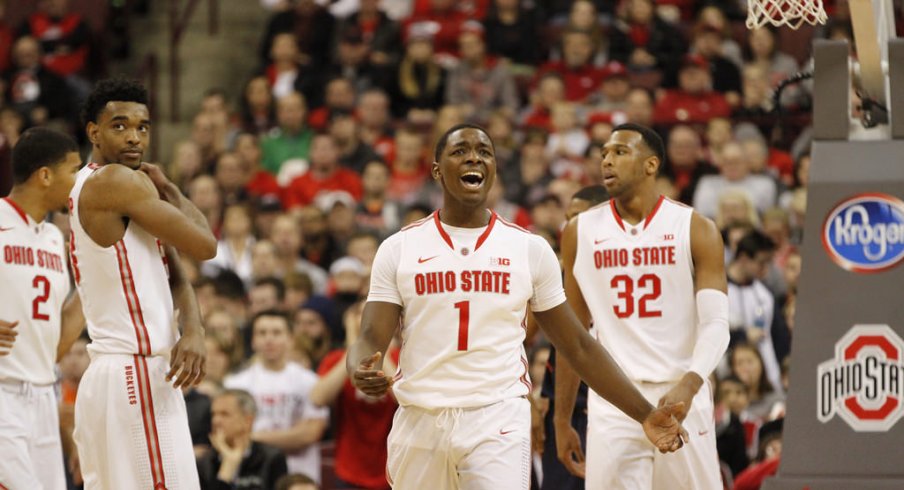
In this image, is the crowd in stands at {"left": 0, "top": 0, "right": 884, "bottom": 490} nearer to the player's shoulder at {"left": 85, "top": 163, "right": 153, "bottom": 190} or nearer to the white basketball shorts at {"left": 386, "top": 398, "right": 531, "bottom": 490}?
the white basketball shorts at {"left": 386, "top": 398, "right": 531, "bottom": 490}

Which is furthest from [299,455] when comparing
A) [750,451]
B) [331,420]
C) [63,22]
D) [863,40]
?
[63,22]

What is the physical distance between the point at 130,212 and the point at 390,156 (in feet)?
27.8

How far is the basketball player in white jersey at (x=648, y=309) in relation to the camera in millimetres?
7336

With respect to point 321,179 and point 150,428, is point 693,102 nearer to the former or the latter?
point 321,179

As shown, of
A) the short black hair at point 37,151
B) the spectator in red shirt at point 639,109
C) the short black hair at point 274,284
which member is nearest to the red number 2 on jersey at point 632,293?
the short black hair at point 37,151

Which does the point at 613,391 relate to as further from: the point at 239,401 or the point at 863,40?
the point at 239,401

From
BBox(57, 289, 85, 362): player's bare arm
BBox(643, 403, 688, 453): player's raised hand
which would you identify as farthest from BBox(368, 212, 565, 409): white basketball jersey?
BBox(57, 289, 85, 362): player's bare arm

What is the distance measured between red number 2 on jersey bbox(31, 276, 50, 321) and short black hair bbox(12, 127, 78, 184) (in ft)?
1.82

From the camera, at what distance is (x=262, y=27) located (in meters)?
18.5

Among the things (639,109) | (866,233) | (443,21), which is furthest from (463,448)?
(443,21)

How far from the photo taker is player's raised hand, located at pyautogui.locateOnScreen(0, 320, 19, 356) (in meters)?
7.40

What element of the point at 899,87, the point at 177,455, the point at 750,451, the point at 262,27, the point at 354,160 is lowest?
the point at 750,451

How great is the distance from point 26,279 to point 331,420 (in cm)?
391

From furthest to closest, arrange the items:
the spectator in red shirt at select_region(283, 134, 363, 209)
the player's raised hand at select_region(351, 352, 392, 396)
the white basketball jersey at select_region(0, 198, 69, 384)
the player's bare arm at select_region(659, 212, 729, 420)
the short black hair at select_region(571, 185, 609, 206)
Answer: the spectator in red shirt at select_region(283, 134, 363, 209) < the short black hair at select_region(571, 185, 609, 206) < the white basketball jersey at select_region(0, 198, 69, 384) < the player's bare arm at select_region(659, 212, 729, 420) < the player's raised hand at select_region(351, 352, 392, 396)
